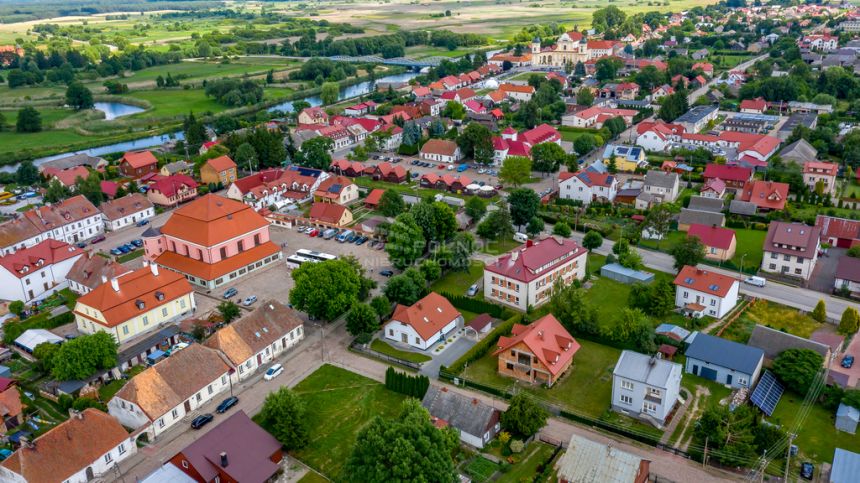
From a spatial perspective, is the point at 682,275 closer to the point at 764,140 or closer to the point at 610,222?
the point at 610,222

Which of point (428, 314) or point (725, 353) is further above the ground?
point (428, 314)

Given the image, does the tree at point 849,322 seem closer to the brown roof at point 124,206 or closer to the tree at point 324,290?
the tree at point 324,290

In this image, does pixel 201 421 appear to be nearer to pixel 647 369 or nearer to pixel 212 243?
pixel 212 243

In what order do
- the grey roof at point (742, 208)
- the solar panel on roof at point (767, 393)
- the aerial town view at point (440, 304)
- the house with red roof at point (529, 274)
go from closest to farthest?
1. the aerial town view at point (440, 304)
2. the solar panel on roof at point (767, 393)
3. the house with red roof at point (529, 274)
4. the grey roof at point (742, 208)

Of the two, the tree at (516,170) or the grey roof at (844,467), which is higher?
the tree at (516,170)

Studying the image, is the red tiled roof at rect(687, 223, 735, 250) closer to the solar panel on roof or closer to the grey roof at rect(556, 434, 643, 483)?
the solar panel on roof

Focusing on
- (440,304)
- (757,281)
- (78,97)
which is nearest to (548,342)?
(440,304)

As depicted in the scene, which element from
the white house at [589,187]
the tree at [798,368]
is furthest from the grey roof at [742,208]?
the tree at [798,368]
